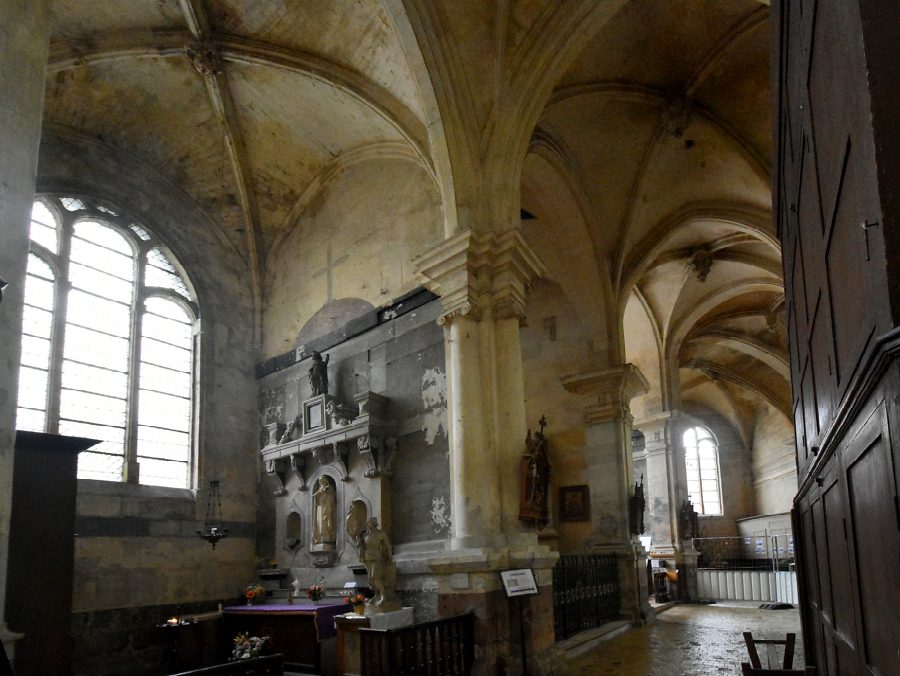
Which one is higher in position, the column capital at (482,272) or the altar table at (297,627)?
the column capital at (482,272)

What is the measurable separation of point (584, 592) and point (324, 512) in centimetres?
423

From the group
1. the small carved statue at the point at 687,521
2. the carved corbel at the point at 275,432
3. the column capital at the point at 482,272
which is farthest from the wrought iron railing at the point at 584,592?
the small carved statue at the point at 687,521

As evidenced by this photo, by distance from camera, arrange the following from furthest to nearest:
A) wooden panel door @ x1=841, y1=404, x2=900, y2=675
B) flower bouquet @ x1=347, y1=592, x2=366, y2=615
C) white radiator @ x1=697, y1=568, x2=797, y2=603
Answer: white radiator @ x1=697, y1=568, x2=797, y2=603 < flower bouquet @ x1=347, y1=592, x2=366, y2=615 < wooden panel door @ x1=841, y1=404, x2=900, y2=675

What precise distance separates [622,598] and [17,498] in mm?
9788

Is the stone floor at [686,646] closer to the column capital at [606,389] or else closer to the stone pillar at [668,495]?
the stone pillar at [668,495]

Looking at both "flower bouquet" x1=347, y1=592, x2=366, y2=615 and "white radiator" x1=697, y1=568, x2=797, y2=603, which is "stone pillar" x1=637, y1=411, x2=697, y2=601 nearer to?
"white radiator" x1=697, y1=568, x2=797, y2=603

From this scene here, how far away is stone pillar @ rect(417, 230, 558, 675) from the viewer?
25.2 feet

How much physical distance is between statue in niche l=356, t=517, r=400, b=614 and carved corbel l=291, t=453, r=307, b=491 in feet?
11.4

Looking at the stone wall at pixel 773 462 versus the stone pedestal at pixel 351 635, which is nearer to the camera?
the stone pedestal at pixel 351 635

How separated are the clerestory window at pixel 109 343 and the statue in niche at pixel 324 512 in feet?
8.05

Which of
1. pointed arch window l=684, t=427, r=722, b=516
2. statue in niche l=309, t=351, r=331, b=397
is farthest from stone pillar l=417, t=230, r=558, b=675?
pointed arch window l=684, t=427, r=722, b=516

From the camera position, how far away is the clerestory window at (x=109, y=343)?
10.7 metres

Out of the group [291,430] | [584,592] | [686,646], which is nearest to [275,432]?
[291,430]

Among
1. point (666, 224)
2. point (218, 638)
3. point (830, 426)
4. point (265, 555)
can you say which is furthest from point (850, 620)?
point (666, 224)
